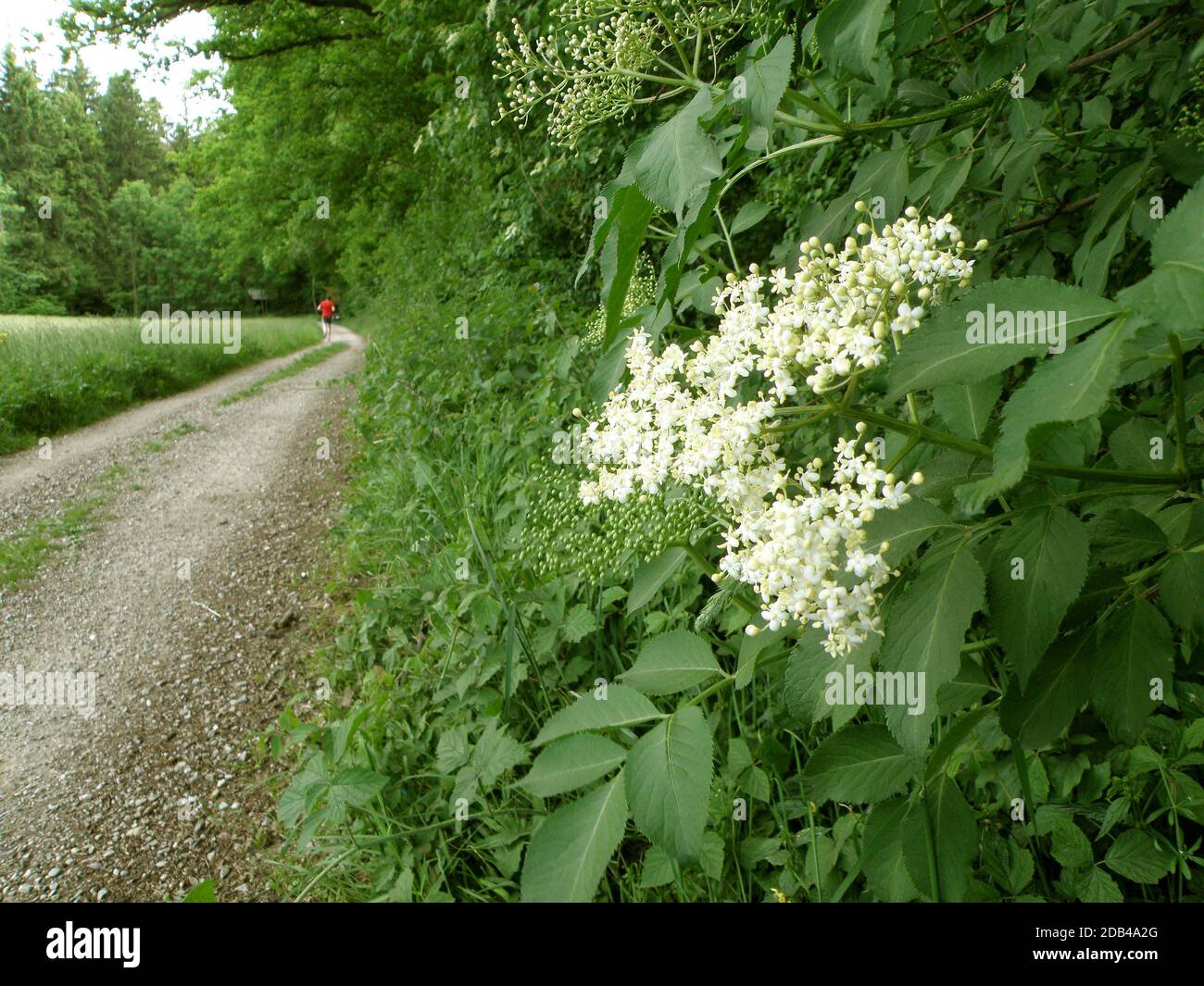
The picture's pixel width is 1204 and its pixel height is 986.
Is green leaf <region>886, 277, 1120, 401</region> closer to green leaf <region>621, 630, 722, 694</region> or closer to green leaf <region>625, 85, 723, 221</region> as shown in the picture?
green leaf <region>625, 85, 723, 221</region>

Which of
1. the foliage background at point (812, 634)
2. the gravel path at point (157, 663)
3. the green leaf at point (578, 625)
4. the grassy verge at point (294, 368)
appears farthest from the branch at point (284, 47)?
the green leaf at point (578, 625)

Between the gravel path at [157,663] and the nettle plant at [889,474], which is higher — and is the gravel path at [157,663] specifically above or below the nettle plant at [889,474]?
below

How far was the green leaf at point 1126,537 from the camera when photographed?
→ 1.15m

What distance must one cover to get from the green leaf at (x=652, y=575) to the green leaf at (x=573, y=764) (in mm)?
332

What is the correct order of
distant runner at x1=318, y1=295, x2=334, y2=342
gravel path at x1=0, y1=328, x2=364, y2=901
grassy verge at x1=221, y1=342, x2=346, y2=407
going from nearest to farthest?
gravel path at x1=0, y1=328, x2=364, y2=901, grassy verge at x1=221, y1=342, x2=346, y2=407, distant runner at x1=318, y1=295, x2=334, y2=342

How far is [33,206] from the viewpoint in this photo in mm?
28438

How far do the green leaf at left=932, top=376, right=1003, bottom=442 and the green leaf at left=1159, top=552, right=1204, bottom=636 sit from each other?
1.22 ft

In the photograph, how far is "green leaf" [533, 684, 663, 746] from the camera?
126 centimetres

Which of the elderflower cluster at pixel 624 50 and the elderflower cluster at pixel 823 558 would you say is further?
the elderflower cluster at pixel 624 50

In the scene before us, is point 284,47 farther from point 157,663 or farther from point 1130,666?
point 1130,666

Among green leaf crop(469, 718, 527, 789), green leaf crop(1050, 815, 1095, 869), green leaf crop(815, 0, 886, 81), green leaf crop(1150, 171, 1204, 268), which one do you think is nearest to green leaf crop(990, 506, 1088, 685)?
green leaf crop(1150, 171, 1204, 268)

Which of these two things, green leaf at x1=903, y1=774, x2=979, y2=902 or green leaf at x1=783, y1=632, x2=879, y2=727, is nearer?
green leaf at x1=783, y1=632, x2=879, y2=727

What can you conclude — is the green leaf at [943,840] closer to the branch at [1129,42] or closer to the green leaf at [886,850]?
the green leaf at [886,850]
